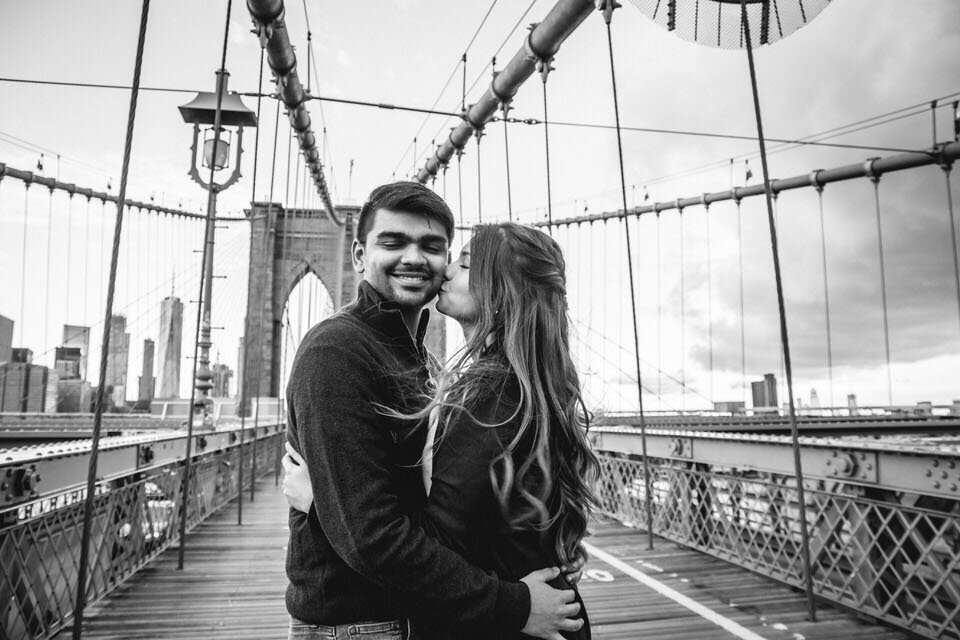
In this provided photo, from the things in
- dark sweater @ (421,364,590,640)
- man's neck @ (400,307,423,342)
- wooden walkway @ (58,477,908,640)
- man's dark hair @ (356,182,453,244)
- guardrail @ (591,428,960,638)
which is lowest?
wooden walkway @ (58,477,908,640)

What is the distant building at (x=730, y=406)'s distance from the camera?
14315 mm

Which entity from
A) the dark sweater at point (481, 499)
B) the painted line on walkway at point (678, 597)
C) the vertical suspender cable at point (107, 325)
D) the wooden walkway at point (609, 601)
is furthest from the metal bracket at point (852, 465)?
the vertical suspender cable at point (107, 325)

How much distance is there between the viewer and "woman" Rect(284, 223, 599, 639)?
3.31 feet

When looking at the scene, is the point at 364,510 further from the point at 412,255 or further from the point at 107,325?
the point at 107,325

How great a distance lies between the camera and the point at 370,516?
0.97m

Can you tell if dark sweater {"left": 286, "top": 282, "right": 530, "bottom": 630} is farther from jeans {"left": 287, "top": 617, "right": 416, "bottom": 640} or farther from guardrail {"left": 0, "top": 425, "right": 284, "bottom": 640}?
guardrail {"left": 0, "top": 425, "right": 284, "bottom": 640}

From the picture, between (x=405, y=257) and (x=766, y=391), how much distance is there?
21421 millimetres

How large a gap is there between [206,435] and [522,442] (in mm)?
4923

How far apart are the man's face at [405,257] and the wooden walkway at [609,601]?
2092 mm

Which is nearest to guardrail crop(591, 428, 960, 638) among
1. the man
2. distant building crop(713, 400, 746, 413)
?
the man

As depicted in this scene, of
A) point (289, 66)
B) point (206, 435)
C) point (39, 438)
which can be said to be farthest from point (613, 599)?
point (39, 438)

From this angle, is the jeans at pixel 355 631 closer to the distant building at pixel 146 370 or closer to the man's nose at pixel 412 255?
the man's nose at pixel 412 255

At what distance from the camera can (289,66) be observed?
612cm

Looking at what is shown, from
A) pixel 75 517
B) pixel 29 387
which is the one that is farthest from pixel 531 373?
pixel 29 387
